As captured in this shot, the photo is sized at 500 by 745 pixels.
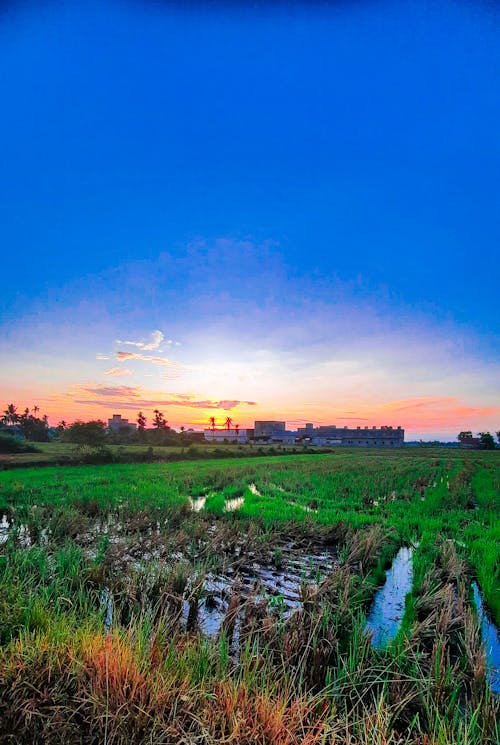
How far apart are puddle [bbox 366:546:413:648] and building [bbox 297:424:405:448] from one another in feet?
273

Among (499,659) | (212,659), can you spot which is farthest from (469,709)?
(212,659)

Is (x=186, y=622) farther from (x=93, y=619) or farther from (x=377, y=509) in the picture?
(x=377, y=509)

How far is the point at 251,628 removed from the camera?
349 cm

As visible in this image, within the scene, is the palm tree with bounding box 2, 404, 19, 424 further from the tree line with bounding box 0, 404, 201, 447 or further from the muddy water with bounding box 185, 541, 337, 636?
the muddy water with bounding box 185, 541, 337, 636

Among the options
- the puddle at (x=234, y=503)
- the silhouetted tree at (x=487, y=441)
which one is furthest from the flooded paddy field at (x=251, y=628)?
the silhouetted tree at (x=487, y=441)

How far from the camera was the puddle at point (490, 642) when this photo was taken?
10.7 feet

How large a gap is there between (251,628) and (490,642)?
2.38 meters

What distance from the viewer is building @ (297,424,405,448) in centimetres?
9331

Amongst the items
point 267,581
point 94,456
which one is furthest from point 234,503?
point 94,456

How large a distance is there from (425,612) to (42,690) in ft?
12.0

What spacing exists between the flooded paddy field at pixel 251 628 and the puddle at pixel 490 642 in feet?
0.08

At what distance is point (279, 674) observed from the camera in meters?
2.93

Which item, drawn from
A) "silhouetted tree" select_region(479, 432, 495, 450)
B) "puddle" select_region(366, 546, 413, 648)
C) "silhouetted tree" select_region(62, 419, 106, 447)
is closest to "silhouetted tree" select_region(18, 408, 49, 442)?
"silhouetted tree" select_region(62, 419, 106, 447)

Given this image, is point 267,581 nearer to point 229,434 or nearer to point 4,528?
point 4,528
